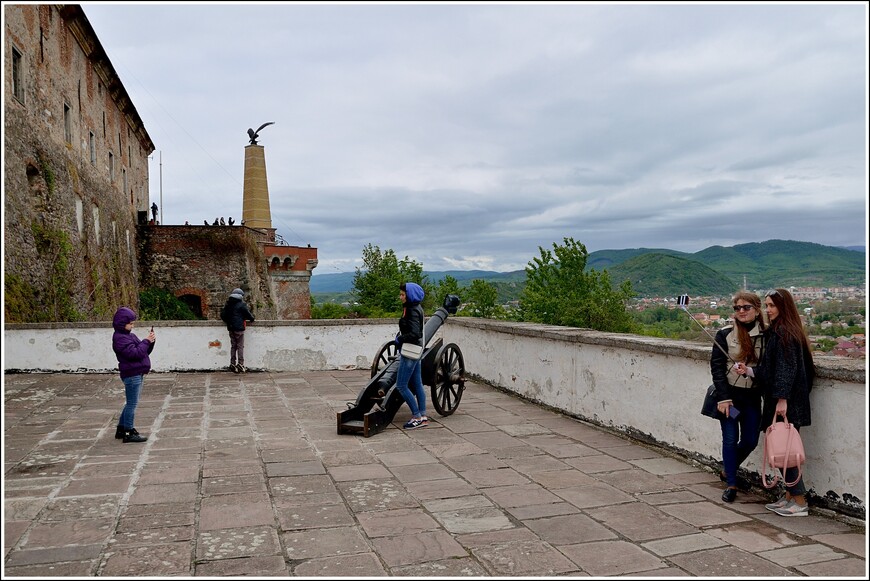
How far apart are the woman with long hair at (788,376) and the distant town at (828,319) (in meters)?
0.19

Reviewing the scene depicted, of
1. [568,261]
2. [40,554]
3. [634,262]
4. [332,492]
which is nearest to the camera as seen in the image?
[40,554]

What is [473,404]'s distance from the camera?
8320 millimetres

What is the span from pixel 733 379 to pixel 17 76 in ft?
54.2

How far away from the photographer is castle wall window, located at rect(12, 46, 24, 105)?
586 inches

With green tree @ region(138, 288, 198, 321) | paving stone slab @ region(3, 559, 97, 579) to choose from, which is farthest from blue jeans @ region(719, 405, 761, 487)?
green tree @ region(138, 288, 198, 321)

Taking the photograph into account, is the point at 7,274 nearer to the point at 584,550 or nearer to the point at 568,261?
the point at 584,550

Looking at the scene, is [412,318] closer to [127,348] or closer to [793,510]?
[127,348]

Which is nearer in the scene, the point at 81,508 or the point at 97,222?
the point at 81,508

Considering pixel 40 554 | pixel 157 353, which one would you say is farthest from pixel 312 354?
pixel 40 554

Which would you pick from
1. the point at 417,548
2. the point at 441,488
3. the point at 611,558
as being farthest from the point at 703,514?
the point at 417,548

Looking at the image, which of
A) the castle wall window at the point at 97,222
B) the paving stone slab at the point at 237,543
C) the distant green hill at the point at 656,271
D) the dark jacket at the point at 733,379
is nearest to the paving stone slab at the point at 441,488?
the paving stone slab at the point at 237,543

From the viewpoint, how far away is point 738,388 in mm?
4582

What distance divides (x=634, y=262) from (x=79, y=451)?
85105 mm

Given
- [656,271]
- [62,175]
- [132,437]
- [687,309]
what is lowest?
[132,437]
